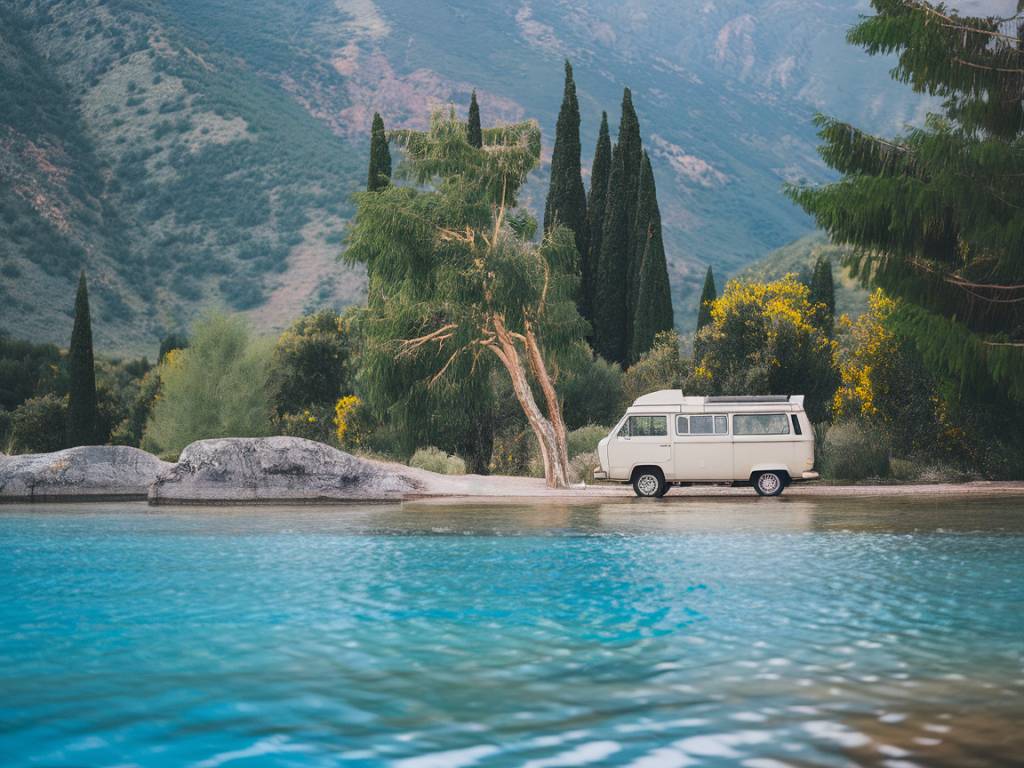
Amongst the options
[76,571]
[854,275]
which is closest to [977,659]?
[76,571]

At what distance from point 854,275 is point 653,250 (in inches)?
1001

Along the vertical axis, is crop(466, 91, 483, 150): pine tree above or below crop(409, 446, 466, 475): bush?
above

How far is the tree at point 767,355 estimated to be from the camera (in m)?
33.2

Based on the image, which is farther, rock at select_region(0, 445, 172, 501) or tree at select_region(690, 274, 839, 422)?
tree at select_region(690, 274, 839, 422)

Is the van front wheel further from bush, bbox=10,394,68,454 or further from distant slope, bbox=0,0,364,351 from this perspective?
distant slope, bbox=0,0,364,351

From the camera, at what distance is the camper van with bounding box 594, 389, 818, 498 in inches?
937

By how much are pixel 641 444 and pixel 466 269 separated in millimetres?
6393

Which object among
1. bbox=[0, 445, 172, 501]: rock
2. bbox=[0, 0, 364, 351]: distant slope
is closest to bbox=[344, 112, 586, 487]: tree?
bbox=[0, 445, 172, 501]: rock

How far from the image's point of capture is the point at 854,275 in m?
20.5

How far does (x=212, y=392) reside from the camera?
154ft

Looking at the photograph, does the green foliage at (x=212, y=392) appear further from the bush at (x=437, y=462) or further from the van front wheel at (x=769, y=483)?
the van front wheel at (x=769, y=483)

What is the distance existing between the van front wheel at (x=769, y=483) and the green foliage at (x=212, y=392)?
88.8ft

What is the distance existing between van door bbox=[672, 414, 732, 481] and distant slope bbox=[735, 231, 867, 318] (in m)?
53.7

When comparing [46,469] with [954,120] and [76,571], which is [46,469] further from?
[954,120]
